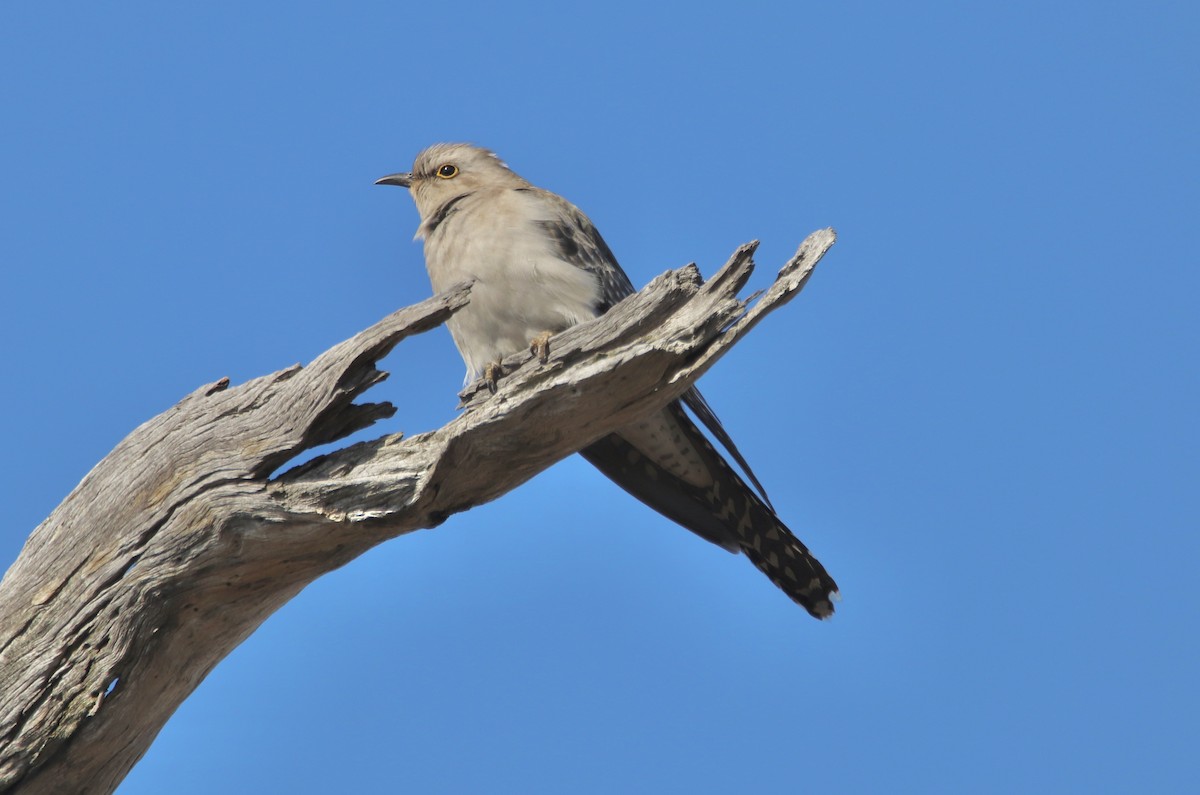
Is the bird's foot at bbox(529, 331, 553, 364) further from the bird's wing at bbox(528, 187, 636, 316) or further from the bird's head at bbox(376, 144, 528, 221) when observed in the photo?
the bird's head at bbox(376, 144, 528, 221)

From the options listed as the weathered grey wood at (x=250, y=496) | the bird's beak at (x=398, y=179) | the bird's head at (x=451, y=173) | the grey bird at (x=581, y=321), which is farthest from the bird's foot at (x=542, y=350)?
the bird's beak at (x=398, y=179)

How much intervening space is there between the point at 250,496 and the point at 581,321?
Answer: 2365 millimetres

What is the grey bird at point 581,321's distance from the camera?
721 cm

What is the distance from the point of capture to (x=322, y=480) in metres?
5.53

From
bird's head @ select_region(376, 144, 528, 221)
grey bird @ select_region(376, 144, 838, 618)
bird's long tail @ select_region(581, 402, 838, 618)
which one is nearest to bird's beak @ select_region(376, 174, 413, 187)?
bird's head @ select_region(376, 144, 528, 221)

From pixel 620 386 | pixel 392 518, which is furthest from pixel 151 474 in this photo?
pixel 620 386

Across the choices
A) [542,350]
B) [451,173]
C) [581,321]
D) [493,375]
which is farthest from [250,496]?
[451,173]

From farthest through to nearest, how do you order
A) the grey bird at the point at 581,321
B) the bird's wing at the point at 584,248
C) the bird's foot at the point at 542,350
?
the bird's wing at the point at 584,248, the grey bird at the point at 581,321, the bird's foot at the point at 542,350

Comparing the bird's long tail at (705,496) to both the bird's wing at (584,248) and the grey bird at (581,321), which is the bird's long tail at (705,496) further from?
the bird's wing at (584,248)

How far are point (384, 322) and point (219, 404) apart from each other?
90 centimetres

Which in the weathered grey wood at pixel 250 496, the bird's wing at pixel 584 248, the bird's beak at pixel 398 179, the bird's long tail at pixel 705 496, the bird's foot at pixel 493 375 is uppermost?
the bird's beak at pixel 398 179

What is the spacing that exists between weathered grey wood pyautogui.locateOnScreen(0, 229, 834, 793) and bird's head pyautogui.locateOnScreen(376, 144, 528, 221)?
128 inches

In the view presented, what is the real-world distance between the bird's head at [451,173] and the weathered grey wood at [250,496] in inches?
128

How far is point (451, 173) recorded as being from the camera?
8836 mm
